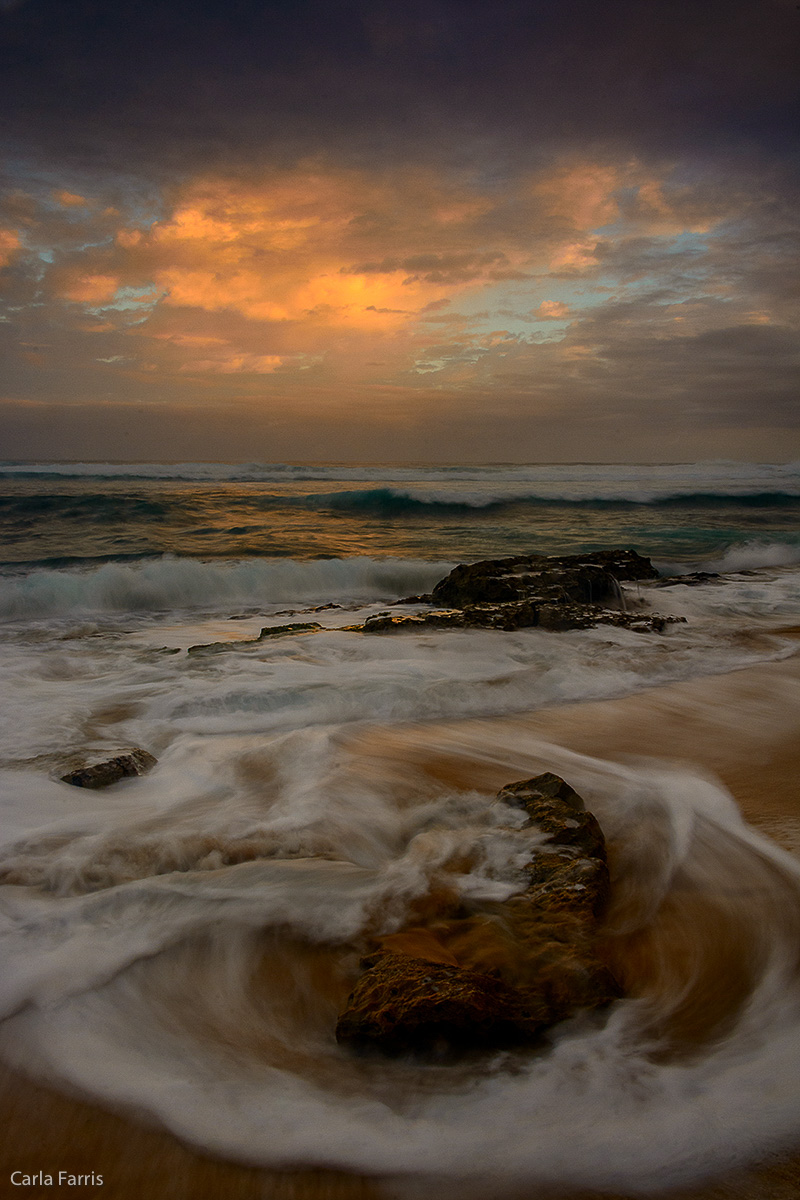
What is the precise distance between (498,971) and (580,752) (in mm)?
2110

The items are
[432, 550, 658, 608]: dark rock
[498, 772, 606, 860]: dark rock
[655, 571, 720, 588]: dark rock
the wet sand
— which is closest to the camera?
the wet sand

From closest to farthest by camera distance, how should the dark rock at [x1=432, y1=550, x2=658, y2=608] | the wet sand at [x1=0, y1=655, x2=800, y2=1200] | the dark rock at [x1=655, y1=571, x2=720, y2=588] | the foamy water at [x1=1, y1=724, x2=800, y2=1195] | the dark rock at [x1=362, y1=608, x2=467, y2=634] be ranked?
1. the wet sand at [x1=0, y1=655, x2=800, y2=1200]
2. the foamy water at [x1=1, y1=724, x2=800, y2=1195]
3. the dark rock at [x1=362, y1=608, x2=467, y2=634]
4. the dark rock at [x1=432, y1=550, x2=658, y2=608]
5. the dark rock at [x1=655, y1=571, x2=720, y2=588]

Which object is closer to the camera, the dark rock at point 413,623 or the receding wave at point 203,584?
the dark rock at point 413,623

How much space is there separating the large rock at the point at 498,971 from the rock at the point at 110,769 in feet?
6.24

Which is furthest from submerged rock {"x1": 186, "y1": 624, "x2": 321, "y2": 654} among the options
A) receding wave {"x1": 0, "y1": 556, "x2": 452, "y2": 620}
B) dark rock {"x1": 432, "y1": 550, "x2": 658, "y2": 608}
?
receding wave {"x1": 0, "y1": 556, "x2": 452, "y2": 620}

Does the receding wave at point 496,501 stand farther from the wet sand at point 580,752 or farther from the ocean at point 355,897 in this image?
the wet sand at point 580,752

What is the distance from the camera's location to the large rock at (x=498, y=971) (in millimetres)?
1777

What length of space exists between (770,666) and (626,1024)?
4867 mm

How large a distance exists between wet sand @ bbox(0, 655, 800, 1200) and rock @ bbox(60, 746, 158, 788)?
1280mm

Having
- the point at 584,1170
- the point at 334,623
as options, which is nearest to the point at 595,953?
the point at 584,1170

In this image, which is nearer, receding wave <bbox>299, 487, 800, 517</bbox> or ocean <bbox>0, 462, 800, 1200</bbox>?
ocean <bbox>0, 462, 800, 1200</bbox>

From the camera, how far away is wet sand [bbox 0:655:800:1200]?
1.45 meters

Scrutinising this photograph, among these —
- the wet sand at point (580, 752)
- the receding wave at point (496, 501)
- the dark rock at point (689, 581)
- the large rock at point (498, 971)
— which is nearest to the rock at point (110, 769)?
the wet sand at point (580, 752)

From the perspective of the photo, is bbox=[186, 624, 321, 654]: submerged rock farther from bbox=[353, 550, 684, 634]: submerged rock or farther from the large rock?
the large rock
